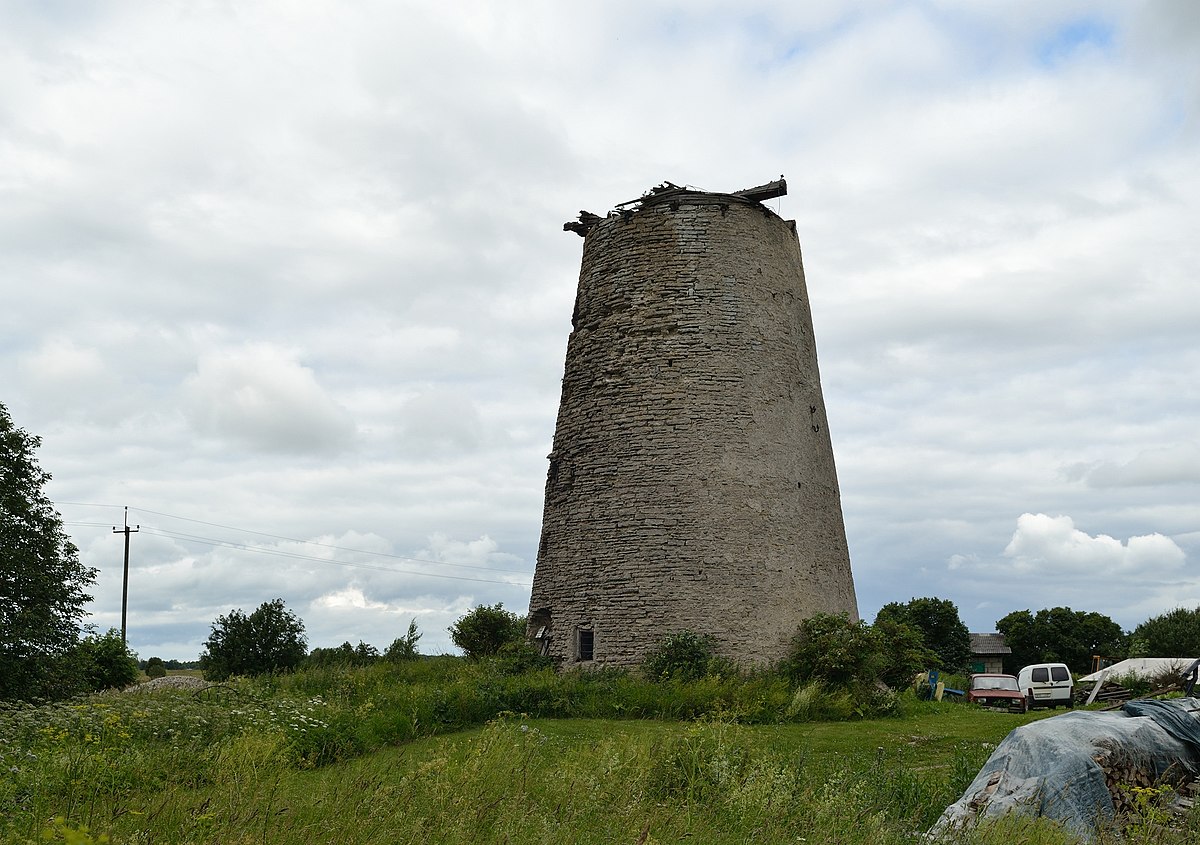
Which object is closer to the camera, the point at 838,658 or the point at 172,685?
the point at 838,658

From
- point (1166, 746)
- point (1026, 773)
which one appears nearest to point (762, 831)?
point (1026, 773)

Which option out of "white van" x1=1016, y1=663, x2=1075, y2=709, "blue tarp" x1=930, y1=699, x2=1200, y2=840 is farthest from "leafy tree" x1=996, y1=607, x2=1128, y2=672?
"blue tarp" x1=930, y1=699, x2=1200, y2=840

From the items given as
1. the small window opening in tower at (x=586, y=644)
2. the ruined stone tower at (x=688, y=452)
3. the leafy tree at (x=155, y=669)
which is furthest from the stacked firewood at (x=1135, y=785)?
Answer: the leafy tree at (x=155, y=669)

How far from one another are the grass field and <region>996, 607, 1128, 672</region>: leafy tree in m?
38.1

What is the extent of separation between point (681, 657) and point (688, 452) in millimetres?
4161

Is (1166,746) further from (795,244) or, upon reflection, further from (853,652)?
(795,244)

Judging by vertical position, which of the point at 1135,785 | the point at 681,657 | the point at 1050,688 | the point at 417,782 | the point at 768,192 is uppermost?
the point at 768,192

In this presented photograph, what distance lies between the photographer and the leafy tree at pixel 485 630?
24531mm

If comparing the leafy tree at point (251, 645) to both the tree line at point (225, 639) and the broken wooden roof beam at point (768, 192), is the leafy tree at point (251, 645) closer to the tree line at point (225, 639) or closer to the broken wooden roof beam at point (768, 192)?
the tree line at point (225, 639)

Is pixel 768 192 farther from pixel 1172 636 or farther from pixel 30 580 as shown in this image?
pixel 1172 636

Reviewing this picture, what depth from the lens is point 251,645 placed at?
88.7 feet

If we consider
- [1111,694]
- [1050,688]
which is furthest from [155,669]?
[1111,694]

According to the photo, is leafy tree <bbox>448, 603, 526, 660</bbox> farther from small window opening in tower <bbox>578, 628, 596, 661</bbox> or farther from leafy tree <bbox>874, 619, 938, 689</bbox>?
leafy tree <bbox>874, 619, 938, 689</bbox>

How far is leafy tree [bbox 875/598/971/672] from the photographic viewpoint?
47125mm
